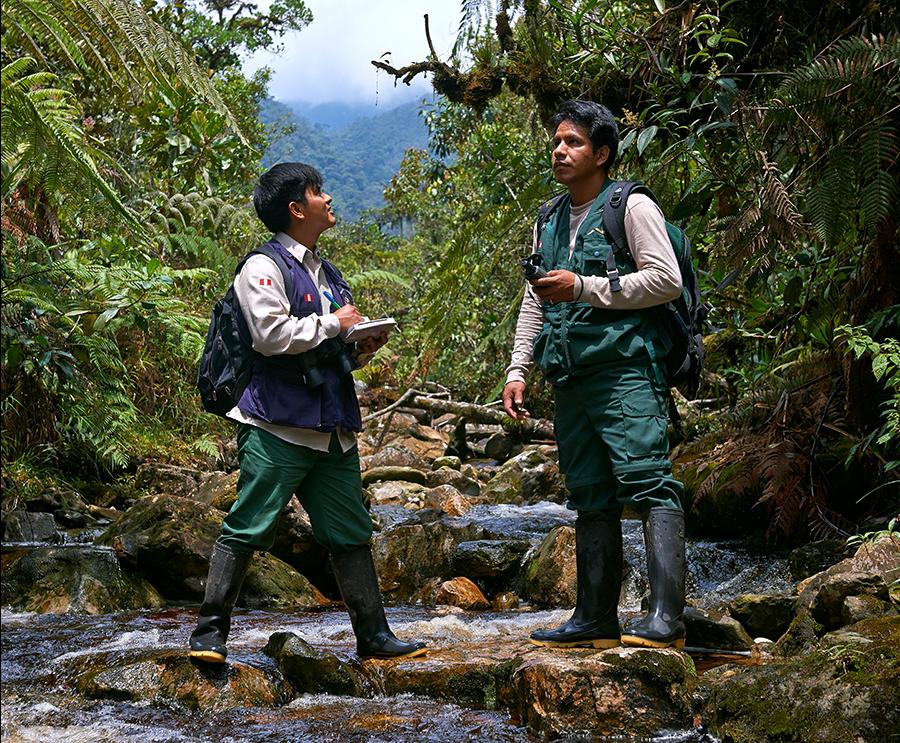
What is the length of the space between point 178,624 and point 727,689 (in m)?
3.58

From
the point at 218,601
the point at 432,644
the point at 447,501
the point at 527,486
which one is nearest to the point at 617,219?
the point at 218,601

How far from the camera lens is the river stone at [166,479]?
10344 millimetres

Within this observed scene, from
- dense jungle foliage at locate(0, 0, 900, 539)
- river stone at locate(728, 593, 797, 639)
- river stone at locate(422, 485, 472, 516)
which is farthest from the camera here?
river stone at locate(422, 485, 472, 516)

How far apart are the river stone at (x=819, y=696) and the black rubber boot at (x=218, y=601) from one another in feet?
5.56

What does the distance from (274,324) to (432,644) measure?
2095 millimetres

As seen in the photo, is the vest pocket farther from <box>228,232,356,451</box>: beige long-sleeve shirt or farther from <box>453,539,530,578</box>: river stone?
<box>453,539,530,578</box>: river stone

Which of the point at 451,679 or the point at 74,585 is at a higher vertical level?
the point at 74,585

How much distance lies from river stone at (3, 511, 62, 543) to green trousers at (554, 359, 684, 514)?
6.15 meters

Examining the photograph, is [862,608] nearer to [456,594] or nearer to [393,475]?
[456,594]

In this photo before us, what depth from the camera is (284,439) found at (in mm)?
3732

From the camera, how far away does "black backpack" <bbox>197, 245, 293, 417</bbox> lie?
3.76 metres

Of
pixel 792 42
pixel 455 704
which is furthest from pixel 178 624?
pixel 792 42

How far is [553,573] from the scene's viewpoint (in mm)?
6363

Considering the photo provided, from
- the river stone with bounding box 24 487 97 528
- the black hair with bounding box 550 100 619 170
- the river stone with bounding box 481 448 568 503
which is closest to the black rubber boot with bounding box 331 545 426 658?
the black hair with bounding box 550 100 619 170
